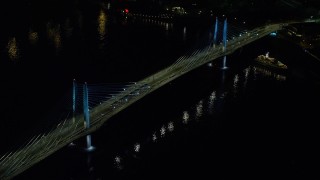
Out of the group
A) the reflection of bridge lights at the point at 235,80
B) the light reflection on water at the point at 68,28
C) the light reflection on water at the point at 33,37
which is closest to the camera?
the reflection of bridge lights at the point at 235,80

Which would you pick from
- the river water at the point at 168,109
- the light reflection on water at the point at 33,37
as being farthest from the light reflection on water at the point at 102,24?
the light reflection on water at the point at 33,37

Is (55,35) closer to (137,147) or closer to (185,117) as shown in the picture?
(185,117)

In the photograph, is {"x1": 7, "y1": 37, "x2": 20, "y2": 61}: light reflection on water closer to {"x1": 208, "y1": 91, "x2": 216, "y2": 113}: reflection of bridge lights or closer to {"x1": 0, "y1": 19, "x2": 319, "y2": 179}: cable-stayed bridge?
{"x1": 0, "y1": 19, "x2": 319, "y2": 179}: cable-stayed bridge

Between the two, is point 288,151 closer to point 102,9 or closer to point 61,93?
point 61,93

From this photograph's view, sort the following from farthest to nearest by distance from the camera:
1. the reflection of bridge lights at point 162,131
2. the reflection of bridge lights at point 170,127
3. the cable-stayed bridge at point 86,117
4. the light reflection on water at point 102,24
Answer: the light reflection on water at point 102,24 < the reflection of bridge lights at point 170,127 < the reflection of bridge lights at point 162,131 < the cable-stayed bridge at point 86,117

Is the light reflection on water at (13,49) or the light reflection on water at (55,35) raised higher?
the light reflection on water at (55,35)

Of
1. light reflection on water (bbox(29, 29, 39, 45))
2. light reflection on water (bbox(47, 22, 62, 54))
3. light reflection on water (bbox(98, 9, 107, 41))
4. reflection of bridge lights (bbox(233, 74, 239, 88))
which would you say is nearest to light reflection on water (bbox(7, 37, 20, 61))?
light reflection on water (bbox(29, 29, 39, 45))

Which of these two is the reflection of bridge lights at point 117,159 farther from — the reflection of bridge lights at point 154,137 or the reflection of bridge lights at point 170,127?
the reflection of bridge lights at point 170,127

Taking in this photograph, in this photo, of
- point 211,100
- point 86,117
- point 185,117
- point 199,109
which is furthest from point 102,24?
point 86,117
